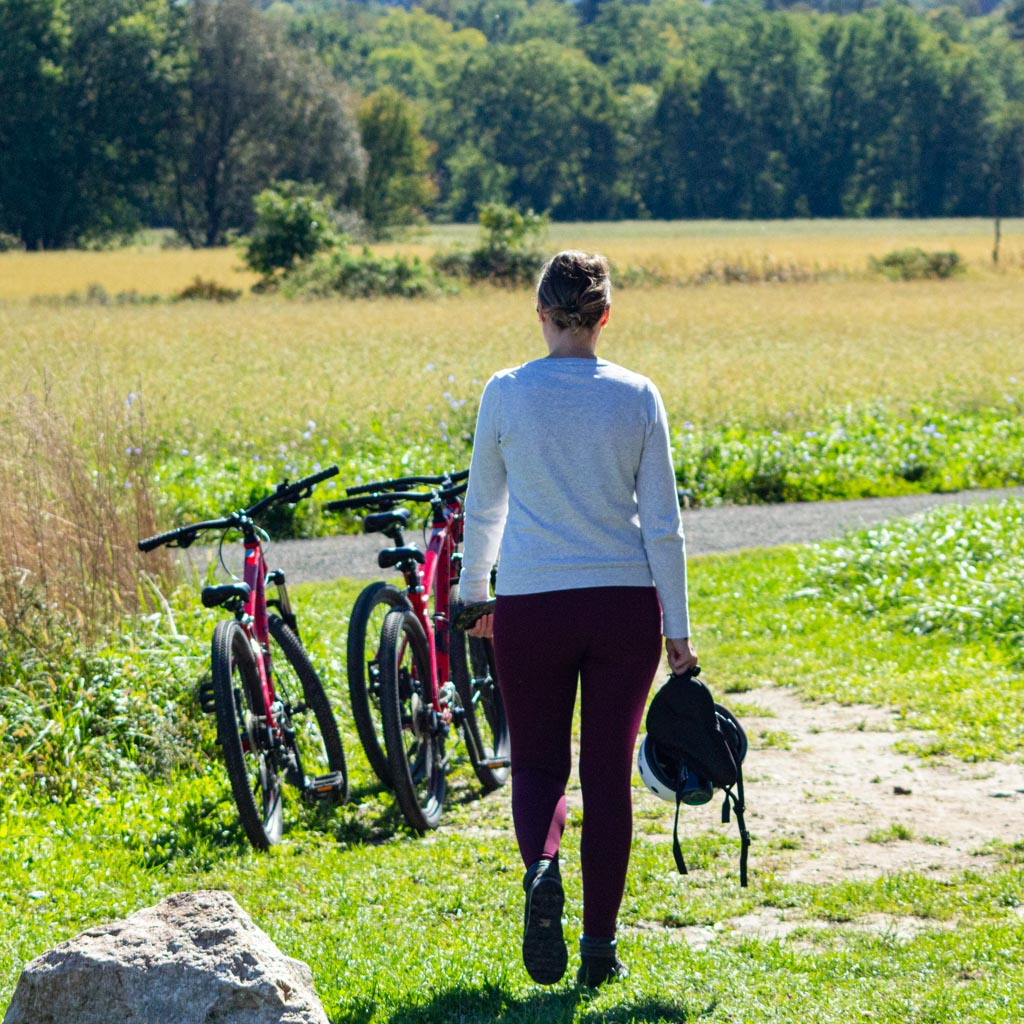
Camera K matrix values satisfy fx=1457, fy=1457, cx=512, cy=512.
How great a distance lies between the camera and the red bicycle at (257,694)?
4.88m

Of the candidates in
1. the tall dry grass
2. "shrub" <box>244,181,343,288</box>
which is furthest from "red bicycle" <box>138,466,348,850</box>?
"shrub" <box>244,181,343,288</box>

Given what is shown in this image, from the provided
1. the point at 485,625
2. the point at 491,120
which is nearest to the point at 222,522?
the point at 485,625

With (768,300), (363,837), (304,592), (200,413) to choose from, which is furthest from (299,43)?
(363,837)

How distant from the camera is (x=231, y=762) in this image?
4.85 metres

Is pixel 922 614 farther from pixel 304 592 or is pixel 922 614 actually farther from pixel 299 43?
A: pixel 299 43

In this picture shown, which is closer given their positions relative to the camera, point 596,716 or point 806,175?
point 596,716

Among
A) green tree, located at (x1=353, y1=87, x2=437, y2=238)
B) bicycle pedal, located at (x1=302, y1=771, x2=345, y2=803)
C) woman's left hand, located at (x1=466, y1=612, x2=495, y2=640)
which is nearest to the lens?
woman's left hand, located at (x1=466, y1=612, x2=495, y2=640)

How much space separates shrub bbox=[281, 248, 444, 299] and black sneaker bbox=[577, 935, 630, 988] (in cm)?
3310

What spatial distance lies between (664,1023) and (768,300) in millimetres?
32080

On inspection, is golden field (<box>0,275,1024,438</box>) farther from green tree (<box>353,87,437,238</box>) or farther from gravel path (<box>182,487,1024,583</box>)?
green tree (<box>353,87,437,238</box>)

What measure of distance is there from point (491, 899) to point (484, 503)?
1558 millimetres

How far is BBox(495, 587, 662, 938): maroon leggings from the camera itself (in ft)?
11.2

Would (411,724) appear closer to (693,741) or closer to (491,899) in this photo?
(491,899)

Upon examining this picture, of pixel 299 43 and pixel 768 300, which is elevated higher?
pixel 299 43
